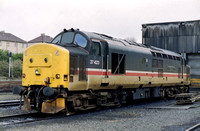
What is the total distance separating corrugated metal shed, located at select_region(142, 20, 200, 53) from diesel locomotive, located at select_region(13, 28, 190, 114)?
15.6 metres

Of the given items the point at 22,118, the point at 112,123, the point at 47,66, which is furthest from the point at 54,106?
the point at 112,123

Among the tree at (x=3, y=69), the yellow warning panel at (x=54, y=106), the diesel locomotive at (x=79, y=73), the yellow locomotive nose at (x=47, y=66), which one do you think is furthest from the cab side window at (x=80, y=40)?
the tree at (x=3, y=69)

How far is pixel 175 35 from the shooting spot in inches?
1218

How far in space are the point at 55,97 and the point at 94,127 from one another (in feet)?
7.75

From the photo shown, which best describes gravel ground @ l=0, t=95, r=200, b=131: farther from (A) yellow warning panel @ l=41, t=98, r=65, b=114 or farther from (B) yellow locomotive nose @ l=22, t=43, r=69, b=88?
(B) yellow locomotive nose @ l=22, t=43, r=69, b=88

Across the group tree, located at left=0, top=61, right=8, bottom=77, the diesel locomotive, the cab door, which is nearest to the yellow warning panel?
the diesel locomotive

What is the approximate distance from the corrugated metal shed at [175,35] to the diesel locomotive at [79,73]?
15613 millimetres

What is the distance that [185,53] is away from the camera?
30281 millimetres

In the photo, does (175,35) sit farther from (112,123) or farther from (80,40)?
(112,123)

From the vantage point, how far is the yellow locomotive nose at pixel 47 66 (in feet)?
35.4

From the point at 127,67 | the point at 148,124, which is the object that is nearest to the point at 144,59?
the point at 127,67

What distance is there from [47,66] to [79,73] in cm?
135

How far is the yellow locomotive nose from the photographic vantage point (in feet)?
35.4

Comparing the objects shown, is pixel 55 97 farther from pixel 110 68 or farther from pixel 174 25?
pixel 174 25
